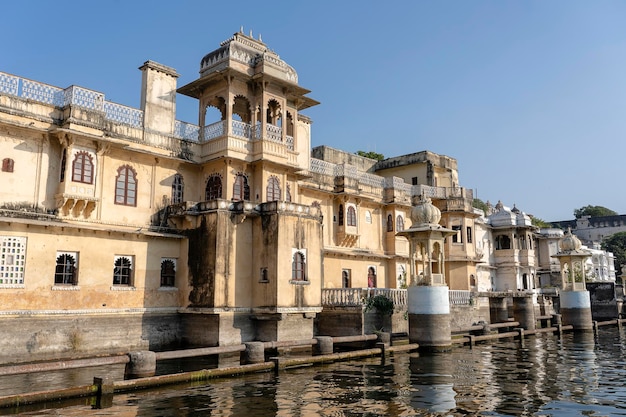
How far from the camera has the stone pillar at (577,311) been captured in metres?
32.7

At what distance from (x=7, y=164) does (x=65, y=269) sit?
4.22 metres

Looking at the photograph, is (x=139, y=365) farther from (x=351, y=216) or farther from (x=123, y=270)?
(x=351, y=216)

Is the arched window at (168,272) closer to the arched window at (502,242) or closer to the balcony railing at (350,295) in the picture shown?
the balcony railing at (350,295)

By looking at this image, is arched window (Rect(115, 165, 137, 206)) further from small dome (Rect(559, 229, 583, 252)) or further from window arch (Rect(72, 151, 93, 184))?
small dome (Rect(559, 229, 583, 252))

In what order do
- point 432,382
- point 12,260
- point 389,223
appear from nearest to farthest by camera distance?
1. point 432,382
2. point 12,260
3. point 389,223

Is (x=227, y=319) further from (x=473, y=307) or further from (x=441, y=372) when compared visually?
(x=473, y=307)

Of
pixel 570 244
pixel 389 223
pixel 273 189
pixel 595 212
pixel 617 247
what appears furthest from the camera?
pixel 595 212

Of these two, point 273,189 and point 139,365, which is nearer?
point 139,365

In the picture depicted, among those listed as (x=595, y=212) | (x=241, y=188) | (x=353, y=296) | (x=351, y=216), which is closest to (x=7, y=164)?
(x=241, y=188)

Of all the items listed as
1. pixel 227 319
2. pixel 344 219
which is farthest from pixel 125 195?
pixel 344 219

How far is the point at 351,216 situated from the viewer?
32.5 meters

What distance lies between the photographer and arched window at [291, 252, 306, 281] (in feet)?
74.2

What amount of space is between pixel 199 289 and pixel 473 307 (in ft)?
55.1

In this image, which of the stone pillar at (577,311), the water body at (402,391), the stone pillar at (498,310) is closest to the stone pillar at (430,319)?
the water body at (402,391)
